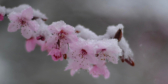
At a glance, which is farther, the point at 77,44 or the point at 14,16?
the point at 14,16

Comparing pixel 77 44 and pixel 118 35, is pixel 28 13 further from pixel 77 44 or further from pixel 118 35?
pixel 118 35

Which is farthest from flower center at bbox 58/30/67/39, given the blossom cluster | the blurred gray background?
the blurred gray background

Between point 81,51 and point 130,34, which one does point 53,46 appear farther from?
point 130,34

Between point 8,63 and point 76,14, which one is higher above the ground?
point 76,14

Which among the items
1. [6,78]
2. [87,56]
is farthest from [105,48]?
[6,78]

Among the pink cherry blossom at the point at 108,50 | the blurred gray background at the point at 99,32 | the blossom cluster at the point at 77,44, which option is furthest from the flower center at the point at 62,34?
the blurred gray background at the point at 99,32

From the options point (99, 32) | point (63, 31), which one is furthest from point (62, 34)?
point (99, 32)

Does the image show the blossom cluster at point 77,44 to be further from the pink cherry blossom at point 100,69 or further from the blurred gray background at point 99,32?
the blurred gray background at point 99,32

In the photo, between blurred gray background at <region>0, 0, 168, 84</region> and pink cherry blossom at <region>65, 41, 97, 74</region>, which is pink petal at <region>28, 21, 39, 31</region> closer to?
pink cherry blossom at <region>65, 41, 97, 74</region>
